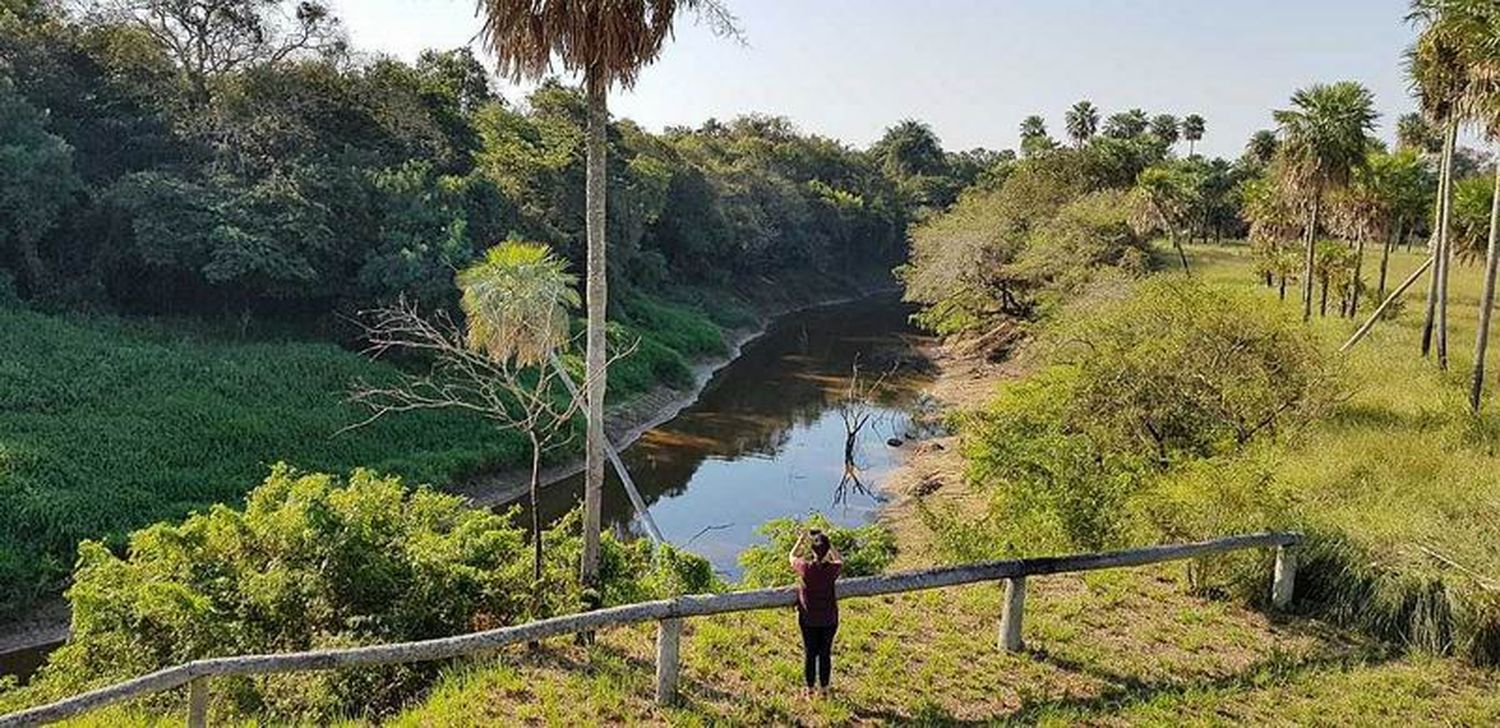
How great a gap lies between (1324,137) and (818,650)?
28.3 meters

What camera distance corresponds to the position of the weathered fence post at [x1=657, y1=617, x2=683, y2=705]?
7.77m

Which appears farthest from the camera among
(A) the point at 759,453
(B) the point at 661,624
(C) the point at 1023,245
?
(C) the point at 1023,245

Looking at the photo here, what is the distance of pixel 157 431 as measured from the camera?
2419 cm

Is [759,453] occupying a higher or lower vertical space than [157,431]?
lower

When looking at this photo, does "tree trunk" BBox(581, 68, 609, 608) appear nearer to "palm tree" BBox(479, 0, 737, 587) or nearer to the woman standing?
"palm tree" BBox(479, 0, 737, 587)

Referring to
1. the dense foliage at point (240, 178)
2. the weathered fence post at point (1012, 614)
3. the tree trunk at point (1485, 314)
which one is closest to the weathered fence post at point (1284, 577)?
the weathered fence post at point (1012, 614)

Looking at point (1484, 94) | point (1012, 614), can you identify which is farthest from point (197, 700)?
point (1484, 94)

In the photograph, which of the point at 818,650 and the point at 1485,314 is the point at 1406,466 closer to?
the point at 1485,314

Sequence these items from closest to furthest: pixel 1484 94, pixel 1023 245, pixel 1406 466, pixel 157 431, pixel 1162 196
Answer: pixel 1406 466 → pixel 1484 94 → pixel 157 431 → pixel 1162 196 → pixel 1023 245

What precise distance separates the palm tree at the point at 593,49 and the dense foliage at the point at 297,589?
1471 millimetres

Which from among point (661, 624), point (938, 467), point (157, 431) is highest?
point (661, 624)

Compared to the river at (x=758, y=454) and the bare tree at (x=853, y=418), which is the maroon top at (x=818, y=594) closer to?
the river at (x=758, y=454)

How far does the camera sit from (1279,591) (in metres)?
10.1

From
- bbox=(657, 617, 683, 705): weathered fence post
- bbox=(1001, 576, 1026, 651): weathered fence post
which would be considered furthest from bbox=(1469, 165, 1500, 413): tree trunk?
bbox=(657, 617, 683, 705): weathered fence post
